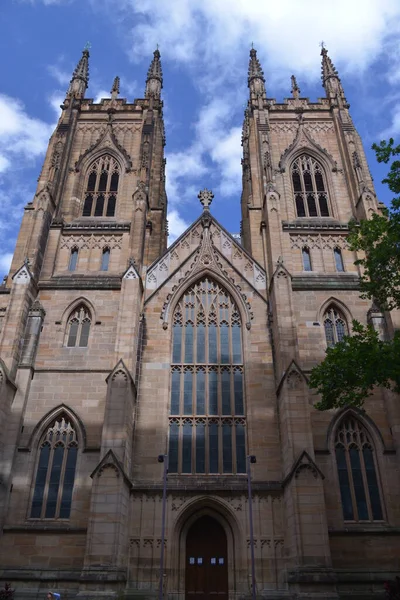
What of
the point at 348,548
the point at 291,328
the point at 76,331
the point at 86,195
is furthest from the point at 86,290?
the point at 348,548

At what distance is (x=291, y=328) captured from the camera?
20.2 m

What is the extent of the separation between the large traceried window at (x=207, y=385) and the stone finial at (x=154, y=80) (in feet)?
56.4

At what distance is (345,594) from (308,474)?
3.93 meters

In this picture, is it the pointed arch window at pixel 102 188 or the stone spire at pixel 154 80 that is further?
the stone spire at pixel 154 80

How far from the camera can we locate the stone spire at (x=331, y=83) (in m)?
31.7

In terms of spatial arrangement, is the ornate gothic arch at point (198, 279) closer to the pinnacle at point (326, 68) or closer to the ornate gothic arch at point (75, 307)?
the ornate gothic arch at point (75, 307)

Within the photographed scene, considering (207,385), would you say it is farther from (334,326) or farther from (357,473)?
(357,473)

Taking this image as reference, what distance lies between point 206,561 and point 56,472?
6.27m

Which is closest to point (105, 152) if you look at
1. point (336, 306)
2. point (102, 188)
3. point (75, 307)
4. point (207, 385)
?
point (102, 188)

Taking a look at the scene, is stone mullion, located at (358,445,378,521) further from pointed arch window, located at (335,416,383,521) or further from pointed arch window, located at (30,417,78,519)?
pointed arch window, located at (30,417,78,519)

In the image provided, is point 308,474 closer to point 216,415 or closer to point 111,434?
point 216,415

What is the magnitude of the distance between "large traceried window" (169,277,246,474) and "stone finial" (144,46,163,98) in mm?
17178

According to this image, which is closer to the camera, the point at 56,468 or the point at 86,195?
the point at 56,468

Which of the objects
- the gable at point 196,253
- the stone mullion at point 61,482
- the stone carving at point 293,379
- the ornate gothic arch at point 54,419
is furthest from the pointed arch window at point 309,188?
the stone mullion at point 61,482
